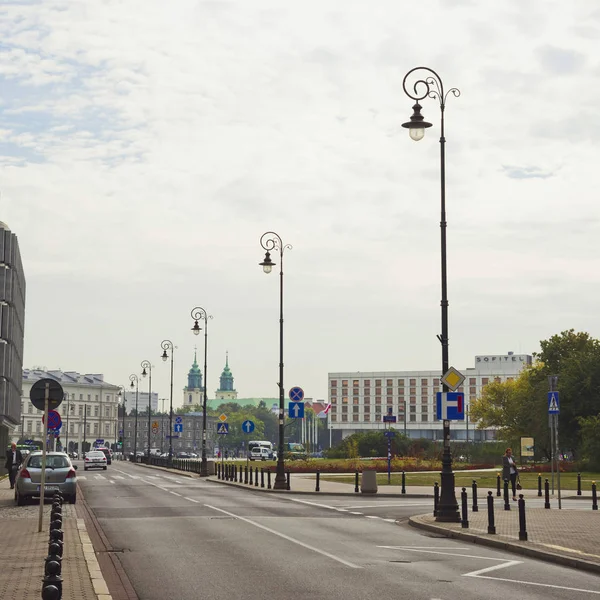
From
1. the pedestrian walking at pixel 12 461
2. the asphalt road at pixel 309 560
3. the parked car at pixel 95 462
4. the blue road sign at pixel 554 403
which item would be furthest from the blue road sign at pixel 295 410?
the parked car at pixel 95 462

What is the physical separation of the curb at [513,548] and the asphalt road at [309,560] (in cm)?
25

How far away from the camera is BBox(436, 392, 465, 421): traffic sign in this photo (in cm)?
2298

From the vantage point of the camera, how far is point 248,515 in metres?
24.8

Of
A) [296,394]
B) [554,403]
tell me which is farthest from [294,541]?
[296,394]

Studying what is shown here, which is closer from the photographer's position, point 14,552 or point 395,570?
point 395,570

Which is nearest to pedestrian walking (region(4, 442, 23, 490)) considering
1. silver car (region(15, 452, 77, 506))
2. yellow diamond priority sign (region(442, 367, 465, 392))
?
silver car (region(15, 452, 77, 506))

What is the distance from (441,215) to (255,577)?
1253 centimetres

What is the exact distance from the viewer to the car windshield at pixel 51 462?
1133 inches

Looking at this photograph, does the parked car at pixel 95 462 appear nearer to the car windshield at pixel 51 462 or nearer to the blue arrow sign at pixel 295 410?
the blue arrow sign at pixel 295 410

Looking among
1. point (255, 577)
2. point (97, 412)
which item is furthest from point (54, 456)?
point (97, 412)

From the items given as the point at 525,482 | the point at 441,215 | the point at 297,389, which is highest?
the point at 441,215

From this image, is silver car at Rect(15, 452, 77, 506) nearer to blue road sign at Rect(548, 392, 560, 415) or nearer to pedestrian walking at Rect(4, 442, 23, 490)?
pedestrian walking at Rect(4, 442, 23, 490)

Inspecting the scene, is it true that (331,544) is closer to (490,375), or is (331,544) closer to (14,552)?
(14,552)

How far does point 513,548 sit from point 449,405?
635 cm
